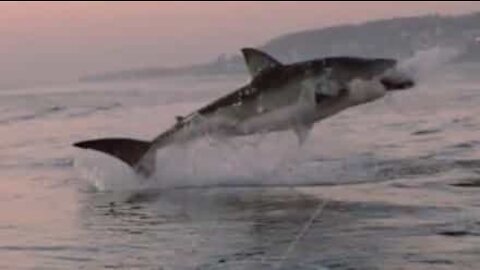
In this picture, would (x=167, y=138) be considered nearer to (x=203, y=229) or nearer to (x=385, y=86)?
(x=385, y=86)

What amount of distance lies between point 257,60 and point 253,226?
3.59 m

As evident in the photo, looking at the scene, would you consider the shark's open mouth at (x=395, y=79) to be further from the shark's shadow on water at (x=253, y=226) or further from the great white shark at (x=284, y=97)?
the shark's shadow on water at (x=253, y=226)

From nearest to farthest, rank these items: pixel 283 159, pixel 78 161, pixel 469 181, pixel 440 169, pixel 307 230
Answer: pixel 307 230 → pixel 469 181 → pixel 440 169 → pixel 283 159 → pixel 78 161

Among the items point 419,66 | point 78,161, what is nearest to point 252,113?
point 419,66

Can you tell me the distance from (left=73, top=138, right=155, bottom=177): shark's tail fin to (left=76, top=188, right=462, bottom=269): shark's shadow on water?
853mm

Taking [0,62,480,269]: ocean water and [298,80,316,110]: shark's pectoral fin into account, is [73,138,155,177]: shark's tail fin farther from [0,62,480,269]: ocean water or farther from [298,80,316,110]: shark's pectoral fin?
[298,80,316,110]: shark's pectoral fin

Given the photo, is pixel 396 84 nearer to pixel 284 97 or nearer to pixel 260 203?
pixel 284 97

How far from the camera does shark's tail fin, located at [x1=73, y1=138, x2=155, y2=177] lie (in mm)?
12203

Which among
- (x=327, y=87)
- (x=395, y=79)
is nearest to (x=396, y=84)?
(x=395, y=79)

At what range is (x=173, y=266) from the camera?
7188 millimetres

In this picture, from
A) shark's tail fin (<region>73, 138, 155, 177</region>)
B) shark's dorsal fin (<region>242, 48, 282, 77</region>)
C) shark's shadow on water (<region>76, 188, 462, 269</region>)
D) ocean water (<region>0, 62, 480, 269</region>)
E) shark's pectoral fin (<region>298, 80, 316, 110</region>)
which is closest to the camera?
shark's shadow on water (<region>76, 188, 462, 269</region>)

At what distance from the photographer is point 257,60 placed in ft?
39.4

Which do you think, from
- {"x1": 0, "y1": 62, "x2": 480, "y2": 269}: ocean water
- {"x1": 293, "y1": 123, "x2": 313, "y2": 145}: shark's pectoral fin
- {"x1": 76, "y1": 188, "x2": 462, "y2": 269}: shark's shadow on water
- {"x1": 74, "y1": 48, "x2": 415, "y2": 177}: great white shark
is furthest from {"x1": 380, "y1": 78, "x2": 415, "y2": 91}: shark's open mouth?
{"x1": 76, "y1": 188, "x2": 462, "y2": 269}: shark's shadow on water

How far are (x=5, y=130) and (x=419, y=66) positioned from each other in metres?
12.7
